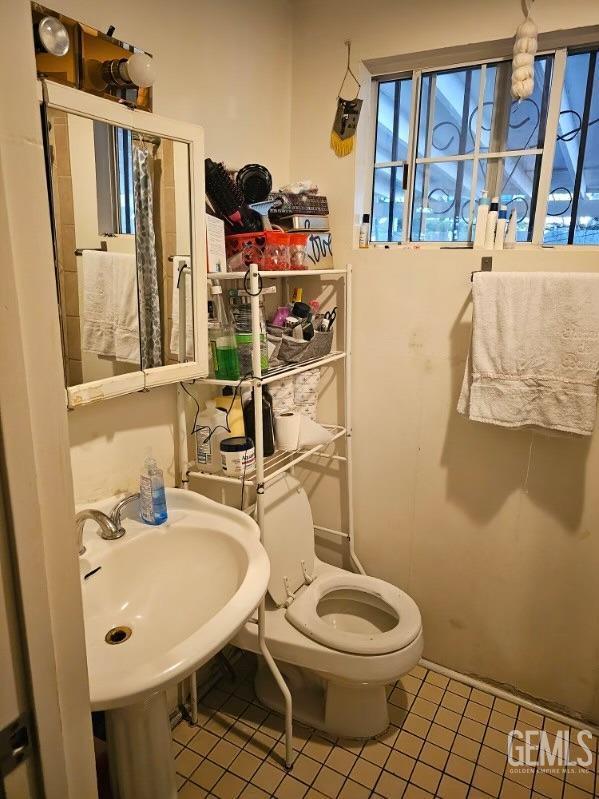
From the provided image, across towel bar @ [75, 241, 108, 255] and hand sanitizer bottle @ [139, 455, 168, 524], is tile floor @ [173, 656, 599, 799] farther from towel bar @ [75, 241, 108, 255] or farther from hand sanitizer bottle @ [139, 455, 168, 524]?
towel bar @ [75, 241, 108, 255]

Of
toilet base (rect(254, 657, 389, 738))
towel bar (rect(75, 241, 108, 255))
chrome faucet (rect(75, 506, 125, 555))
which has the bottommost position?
toilet base (rect(254, 657, 389, 738))

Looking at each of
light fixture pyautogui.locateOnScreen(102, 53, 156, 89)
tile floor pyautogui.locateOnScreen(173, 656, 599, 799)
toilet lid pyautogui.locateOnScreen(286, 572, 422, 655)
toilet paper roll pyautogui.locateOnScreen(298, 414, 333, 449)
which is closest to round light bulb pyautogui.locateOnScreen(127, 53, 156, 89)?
light fixture pyautogui.locateOnScreen(102, 53, 156, 89)

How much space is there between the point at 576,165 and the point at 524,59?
1.22ft

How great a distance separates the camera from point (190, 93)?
4.86ft

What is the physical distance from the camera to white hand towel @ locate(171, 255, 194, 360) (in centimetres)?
141

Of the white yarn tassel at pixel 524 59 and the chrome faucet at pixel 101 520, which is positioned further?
the white yarn tassel at pixel 524 59

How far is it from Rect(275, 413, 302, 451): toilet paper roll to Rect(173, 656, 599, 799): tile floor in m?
0.97

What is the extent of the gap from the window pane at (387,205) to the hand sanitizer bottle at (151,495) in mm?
1267

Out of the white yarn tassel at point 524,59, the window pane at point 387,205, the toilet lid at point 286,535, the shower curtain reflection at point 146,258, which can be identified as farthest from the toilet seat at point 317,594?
the white yarn tassel at point 524,59

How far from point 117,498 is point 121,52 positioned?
1084 mm

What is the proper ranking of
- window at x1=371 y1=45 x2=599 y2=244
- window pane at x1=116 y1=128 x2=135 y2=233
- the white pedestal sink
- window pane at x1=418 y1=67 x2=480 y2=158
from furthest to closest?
window pane at x1=418 y1=67 x2=480 y2=158, window at x1=371 y1=45 x2=599 y2=244, window pane at x1=116 y1=128 x2=135 y2=233, the white pedestal sink

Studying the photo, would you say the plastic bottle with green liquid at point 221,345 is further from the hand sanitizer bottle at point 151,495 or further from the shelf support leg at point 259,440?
the hand sanitizer bottle at point 151,495

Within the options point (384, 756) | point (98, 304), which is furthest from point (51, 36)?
point (384, 756)

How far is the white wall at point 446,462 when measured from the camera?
1.71m
